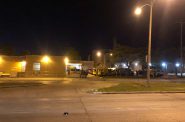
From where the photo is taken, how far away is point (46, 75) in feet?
171

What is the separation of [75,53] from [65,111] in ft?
344

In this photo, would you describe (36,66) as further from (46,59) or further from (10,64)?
(10,64)

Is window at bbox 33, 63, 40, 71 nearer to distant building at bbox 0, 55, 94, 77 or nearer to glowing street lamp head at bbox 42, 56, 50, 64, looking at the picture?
distant building at bbox 0, 55, 94, 77

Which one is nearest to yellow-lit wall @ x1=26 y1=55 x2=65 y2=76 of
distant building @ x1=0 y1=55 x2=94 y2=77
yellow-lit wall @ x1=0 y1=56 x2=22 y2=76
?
distant building @ x1=0 y1=55 x2=94 y2=77

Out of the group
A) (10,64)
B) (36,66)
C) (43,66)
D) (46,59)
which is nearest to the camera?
(46,59)

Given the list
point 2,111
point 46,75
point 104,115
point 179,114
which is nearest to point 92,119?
point 104,115

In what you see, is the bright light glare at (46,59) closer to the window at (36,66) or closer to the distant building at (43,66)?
the distant building at (43,66)

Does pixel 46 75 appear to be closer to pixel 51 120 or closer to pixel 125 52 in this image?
pixel 125 52

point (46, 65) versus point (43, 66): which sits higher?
point (46, 65)

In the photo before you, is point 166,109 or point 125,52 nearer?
point 166,109

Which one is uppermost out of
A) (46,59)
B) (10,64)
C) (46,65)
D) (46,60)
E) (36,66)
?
(46,59)

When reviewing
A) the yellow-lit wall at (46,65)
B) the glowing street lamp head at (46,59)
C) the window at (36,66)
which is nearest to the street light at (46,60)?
the glowing street lamp head at (46,59)

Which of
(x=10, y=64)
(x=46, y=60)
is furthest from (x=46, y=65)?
(x=10, y=64)

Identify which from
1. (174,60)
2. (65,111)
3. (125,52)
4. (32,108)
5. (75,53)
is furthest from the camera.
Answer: (75,53)
